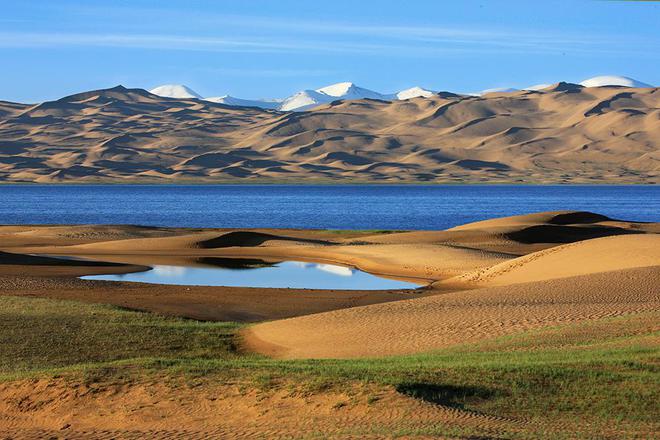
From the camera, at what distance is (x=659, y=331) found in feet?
63.0

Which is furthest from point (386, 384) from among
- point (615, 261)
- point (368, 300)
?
point (615, 261)

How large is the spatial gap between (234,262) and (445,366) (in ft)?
98.0

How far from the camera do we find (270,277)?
38.3m

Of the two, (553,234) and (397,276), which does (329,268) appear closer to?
(397,276)

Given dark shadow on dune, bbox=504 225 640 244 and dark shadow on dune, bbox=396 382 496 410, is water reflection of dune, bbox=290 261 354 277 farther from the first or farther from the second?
dark shadow on dune, bbox=396 382 496 410

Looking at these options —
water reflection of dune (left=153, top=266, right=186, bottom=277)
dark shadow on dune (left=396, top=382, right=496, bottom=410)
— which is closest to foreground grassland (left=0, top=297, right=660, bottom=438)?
dark shadow on dune (left=396, top=382, right=496, bottom=410)

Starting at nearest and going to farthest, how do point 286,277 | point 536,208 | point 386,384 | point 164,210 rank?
1. point 386,384
2. point 286,277
3. point 164,210
4. point 536,208

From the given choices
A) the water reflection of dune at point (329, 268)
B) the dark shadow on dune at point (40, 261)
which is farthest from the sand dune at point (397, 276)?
the water reflection of dune at point (329, 268)

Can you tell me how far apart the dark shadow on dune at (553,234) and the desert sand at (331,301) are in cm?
12

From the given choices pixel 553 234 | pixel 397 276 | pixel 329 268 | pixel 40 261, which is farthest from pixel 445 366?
pixel 553 234

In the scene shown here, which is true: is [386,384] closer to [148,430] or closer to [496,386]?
[496,386]

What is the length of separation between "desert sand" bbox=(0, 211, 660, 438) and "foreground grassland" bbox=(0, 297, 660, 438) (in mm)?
615

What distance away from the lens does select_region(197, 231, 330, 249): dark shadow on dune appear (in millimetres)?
52000

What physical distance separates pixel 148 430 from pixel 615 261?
78.7ft
